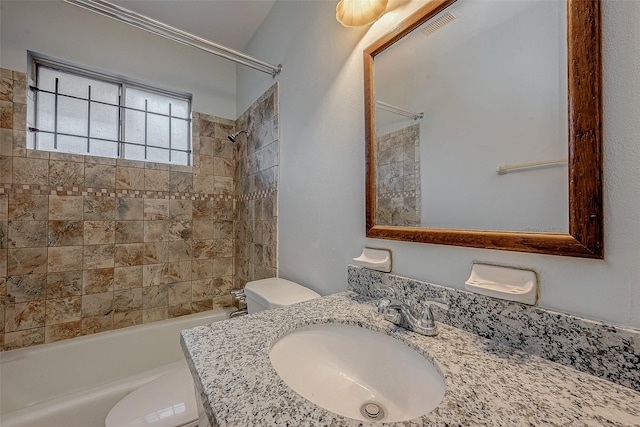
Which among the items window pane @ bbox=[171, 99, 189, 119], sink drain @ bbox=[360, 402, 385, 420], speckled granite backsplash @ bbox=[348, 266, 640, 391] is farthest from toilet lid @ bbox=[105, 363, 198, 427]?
window pane @ bbox=[171, 99, 189, 119]

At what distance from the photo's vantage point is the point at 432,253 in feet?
2.39

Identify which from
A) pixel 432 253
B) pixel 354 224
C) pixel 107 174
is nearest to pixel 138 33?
pixel 107 174

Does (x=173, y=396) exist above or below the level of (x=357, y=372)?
below

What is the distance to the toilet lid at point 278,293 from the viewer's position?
3.59 feet

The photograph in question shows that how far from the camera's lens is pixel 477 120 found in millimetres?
659

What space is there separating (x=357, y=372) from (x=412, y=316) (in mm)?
212

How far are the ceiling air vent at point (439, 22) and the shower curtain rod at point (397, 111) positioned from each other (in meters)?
0.22

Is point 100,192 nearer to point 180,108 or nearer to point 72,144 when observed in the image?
point 72,144

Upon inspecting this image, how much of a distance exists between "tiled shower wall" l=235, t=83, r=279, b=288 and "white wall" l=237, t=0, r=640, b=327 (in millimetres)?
104

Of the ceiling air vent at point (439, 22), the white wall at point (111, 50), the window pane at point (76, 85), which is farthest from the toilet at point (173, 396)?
the window pane at point (76, 85)

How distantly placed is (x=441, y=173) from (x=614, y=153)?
0.34m

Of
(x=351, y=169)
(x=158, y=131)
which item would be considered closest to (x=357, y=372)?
(x=351, y=169)

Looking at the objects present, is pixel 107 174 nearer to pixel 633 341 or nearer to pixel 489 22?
pixel 489 22

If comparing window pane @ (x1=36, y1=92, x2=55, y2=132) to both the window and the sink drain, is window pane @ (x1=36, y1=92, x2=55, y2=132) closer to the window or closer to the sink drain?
the window
